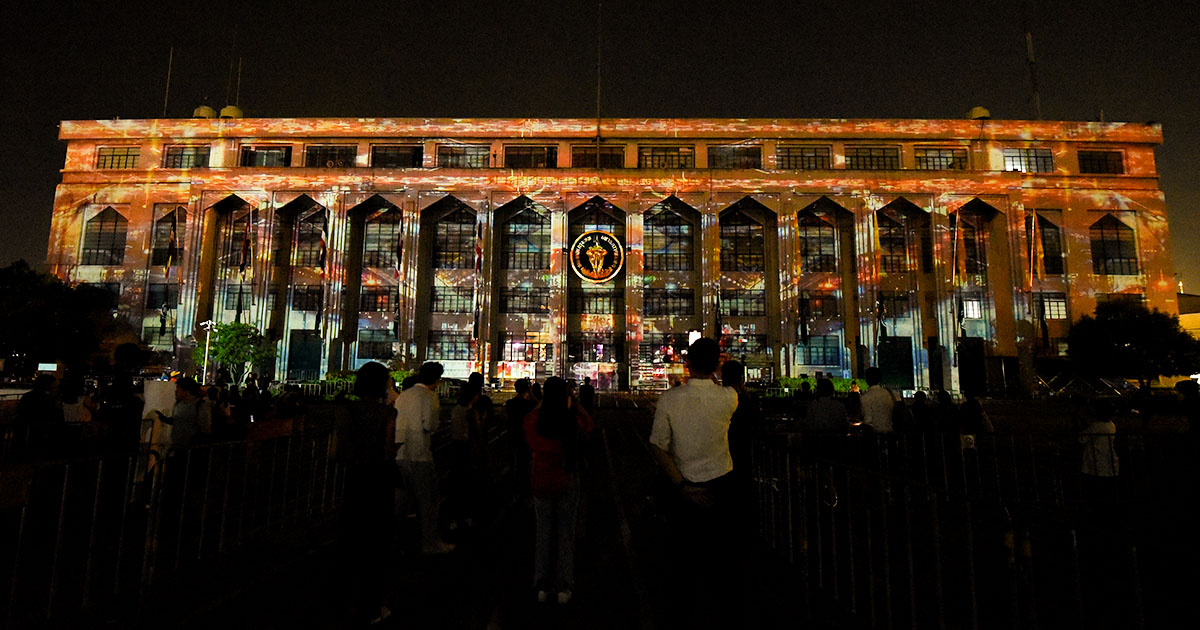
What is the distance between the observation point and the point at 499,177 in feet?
149

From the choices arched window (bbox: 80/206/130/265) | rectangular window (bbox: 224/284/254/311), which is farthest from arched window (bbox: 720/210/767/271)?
arched window (bbox: 80/206/130/265)

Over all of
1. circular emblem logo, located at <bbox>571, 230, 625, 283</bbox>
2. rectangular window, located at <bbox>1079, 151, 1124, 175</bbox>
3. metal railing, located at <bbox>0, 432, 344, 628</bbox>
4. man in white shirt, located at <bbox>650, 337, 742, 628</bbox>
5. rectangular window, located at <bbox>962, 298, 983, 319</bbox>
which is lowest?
metal railing, located at <bbox>0, 432, 344, 628</bbox>

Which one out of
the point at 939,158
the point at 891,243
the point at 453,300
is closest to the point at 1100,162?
the point at 939,158

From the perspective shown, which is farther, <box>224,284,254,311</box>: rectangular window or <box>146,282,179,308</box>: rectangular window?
<box>224,284,254,311</box>: rectangular window

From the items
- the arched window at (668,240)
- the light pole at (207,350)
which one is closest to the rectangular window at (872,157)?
the arched window at (668,240)

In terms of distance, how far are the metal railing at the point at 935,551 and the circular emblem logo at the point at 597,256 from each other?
35.7m

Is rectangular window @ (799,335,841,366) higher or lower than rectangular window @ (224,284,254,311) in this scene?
lower

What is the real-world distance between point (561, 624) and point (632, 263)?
131 ft

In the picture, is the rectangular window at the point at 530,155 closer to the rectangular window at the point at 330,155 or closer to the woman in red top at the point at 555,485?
the rectangular window at the point at 330,155

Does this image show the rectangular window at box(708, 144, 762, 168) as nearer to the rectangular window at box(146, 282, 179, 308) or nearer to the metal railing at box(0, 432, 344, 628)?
the rectangular window at box(146, 282, 179, 308)

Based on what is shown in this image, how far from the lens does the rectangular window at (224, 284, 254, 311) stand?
44.5 meters

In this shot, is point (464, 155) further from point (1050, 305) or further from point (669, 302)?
point (1050, 305)

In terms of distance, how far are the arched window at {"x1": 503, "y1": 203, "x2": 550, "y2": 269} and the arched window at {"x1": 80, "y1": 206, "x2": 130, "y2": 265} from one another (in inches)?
1084

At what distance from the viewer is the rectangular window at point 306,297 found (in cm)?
4488
